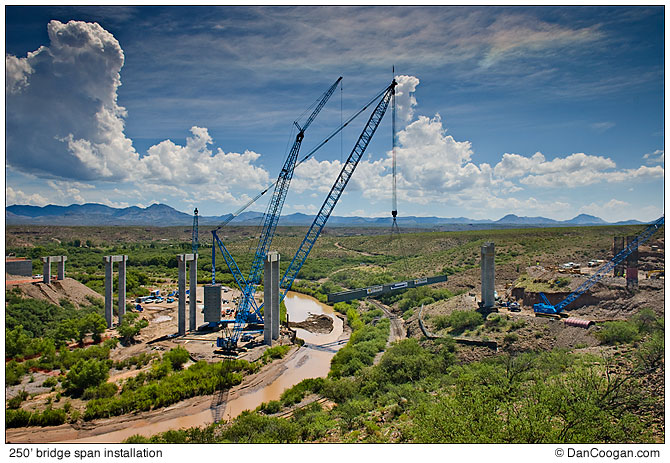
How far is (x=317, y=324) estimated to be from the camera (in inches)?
1441

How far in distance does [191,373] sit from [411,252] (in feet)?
195

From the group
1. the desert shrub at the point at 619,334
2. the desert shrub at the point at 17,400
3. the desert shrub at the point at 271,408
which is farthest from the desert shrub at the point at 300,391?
the desert shrub at the point at 619,334

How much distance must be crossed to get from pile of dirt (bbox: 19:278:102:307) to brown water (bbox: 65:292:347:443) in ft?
63.1

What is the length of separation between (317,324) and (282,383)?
45.5 ft

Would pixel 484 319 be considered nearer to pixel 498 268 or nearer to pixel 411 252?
pixel 498 268

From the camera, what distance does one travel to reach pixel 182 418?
18109 mm

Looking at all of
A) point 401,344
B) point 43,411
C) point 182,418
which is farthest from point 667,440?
point 43,411

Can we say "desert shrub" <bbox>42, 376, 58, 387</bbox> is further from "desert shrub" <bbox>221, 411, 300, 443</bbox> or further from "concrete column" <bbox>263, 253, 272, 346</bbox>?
"concrete column" <bbox>263, 253, 272, 346</bbox>

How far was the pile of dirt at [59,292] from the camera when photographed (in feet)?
102

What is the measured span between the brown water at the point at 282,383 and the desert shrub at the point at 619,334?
637 inches

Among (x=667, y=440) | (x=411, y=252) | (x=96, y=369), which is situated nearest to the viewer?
→ (x=667, y=440)

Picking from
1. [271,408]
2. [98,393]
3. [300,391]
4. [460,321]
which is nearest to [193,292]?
[98,393]

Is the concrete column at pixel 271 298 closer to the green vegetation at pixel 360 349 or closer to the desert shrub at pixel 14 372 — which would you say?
the green vegetation at pixel 360 349

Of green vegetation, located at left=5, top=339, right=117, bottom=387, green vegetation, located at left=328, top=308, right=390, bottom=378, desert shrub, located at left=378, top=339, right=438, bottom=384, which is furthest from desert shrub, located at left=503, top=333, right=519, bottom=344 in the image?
green vegetation, located at left=5, top=339, right=117, bottom=387
